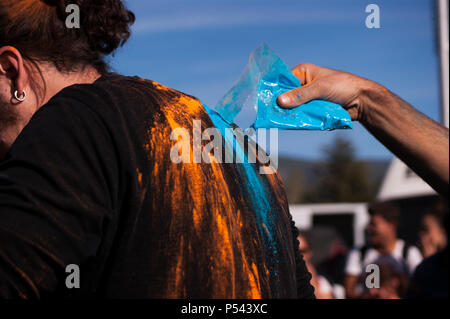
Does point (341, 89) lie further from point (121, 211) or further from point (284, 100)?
point (121, 211)

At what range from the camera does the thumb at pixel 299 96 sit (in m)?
1.37

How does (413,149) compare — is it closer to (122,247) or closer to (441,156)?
(441,156)

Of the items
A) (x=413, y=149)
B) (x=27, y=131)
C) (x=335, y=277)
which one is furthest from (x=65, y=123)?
(x=335, y=277)

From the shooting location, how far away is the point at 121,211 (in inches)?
42.6

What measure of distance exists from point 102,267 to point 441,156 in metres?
0.87

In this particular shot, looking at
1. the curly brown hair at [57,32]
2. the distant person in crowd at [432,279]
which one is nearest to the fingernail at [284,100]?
the curly brown hair at [57,32]

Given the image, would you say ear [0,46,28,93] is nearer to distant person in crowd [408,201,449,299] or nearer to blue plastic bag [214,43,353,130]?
blue plastic bag [214,43,353,130]

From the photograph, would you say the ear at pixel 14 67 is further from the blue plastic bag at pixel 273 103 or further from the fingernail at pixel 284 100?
the fingernail at pixel 284 100

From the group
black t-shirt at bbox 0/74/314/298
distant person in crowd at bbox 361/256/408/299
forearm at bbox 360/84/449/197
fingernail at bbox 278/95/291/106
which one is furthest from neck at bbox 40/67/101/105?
distant person in crowd at bbox 361/256/408/299

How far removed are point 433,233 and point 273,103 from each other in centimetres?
514

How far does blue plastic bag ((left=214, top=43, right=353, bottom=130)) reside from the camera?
54.1 inches

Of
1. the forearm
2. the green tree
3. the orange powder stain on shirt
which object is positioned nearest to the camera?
the orange powder stain on shirt

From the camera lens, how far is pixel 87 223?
1.01 meters

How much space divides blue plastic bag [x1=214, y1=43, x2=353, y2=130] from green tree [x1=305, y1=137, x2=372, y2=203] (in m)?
48.1
